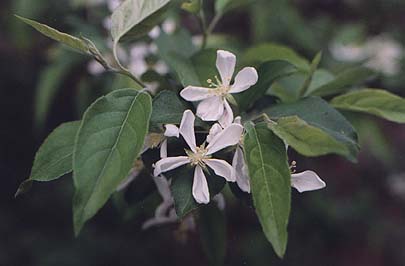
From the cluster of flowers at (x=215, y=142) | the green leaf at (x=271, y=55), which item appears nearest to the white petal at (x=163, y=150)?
the cluster of flowers at (x=215, y=142)

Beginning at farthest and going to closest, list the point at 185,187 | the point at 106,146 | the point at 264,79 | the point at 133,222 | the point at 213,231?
1. the point at 133,222
2. the point at 213,231
3. the point at 264,79
4. the point at 185,187
5. the point at 106,146

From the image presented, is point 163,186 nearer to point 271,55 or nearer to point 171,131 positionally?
point 171,131

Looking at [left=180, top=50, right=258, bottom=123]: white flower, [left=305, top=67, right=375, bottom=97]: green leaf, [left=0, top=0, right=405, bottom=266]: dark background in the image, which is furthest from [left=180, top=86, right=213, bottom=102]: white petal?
[left=0, top=0, right=405, bottom=266]: dark background

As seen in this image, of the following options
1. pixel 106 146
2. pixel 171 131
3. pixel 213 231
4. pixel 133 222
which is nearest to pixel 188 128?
pixel 171 131

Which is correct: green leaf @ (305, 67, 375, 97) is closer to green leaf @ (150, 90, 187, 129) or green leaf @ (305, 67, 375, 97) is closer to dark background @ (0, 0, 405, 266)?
green leaf @ (150, 90, 187, 129)

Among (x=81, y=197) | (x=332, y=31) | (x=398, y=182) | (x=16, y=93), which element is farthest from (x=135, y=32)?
(x=398, y=182)

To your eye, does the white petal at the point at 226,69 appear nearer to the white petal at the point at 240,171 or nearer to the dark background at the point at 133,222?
the white petal at the point at 240,171
